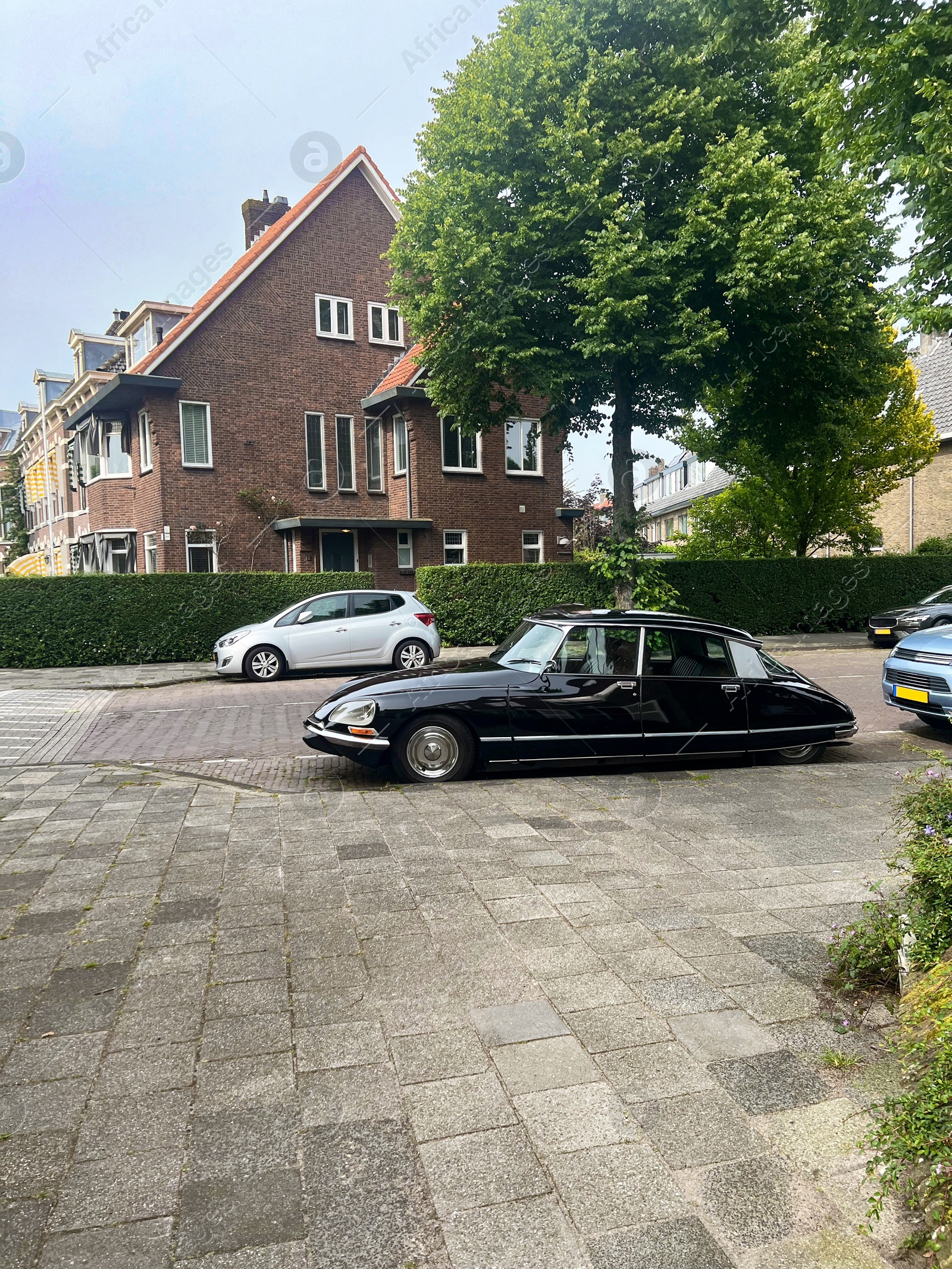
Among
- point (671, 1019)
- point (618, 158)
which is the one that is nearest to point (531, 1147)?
point (671, 1019)

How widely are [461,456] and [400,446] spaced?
1.80m

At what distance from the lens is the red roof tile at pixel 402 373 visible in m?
24.8

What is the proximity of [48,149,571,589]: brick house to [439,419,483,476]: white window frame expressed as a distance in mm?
50

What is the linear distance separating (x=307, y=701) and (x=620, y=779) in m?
6.74

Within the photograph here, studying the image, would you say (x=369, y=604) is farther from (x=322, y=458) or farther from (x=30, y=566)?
(x=30, y=566)

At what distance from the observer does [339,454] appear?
26.6 m

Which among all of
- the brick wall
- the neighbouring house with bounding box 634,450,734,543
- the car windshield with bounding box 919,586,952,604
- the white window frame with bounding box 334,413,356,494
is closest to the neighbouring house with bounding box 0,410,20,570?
the white window frame with bounding box 334,413,356,494

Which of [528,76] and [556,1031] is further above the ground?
[528,76]

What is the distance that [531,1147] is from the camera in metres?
2.66

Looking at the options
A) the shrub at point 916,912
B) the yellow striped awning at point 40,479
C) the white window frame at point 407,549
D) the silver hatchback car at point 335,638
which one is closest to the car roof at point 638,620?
the shrub at point 916,912

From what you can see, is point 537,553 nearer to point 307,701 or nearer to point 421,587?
point 421,587

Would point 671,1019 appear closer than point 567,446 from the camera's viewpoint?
Yes

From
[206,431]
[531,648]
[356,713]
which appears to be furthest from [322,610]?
[206,431]

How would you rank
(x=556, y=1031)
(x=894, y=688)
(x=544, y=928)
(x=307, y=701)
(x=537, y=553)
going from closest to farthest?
(x=556, y=1031) < (x=544, y=928) < (x=894, y=688) < (x=307, y=701) < (x=537, y=553)
